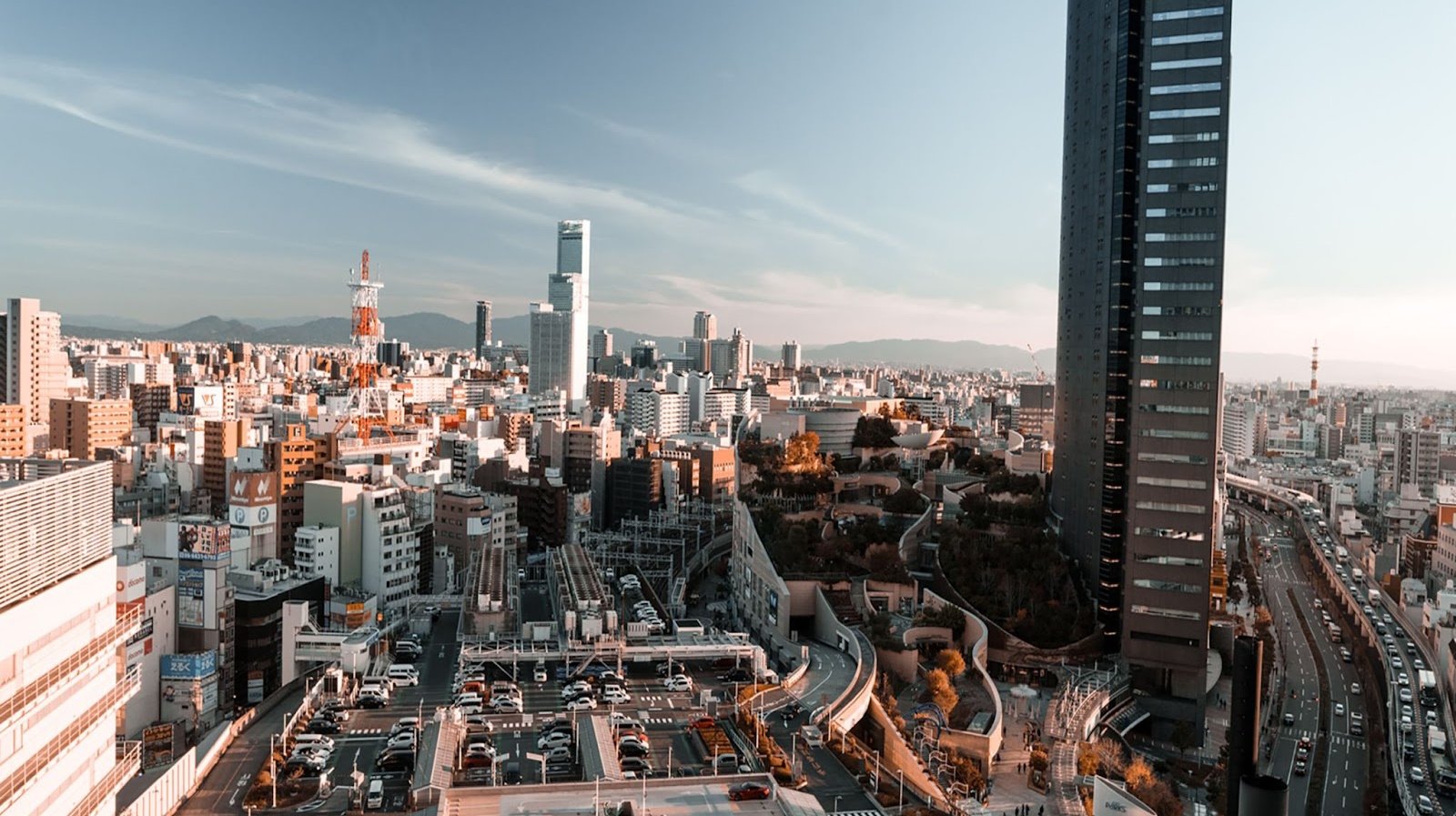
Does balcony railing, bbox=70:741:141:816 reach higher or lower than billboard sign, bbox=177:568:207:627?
higher

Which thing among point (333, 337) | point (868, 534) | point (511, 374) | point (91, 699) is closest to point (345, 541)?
point (868, 534)

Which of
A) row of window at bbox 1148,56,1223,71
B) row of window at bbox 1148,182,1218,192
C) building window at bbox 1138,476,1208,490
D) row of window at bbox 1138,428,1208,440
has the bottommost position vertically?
building window at bbox 1138,476,1208,490

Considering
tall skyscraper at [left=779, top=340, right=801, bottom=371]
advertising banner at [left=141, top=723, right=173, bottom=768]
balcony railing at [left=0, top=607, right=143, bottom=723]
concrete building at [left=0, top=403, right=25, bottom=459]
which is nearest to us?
balcony railing at [left=0, top=607, right=143, bottom=723]

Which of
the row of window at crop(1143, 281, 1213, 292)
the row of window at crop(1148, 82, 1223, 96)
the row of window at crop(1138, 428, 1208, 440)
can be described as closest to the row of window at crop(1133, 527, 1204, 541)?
the row of window at crop(1138, 428, 1208, 440)

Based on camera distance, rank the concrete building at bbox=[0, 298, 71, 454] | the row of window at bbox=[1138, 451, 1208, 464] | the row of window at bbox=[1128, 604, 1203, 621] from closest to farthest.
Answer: the row of window at bbox=[1128, 604, 1203, 621]
the row of window at bbox=[1138, 451, 1208, 464]
the concrete building at bbox=[0, 298, 71, 454]

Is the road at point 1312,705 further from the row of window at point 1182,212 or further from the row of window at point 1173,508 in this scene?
the row of window at point 1182,212

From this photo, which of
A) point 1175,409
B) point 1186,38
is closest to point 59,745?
point 1175,409

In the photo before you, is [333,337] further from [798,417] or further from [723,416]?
[798,417]

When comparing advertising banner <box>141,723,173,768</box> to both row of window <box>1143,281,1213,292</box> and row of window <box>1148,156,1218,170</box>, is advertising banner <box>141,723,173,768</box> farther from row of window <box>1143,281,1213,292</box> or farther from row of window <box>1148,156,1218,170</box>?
row of window <box>1148,156,1218,170</box>
